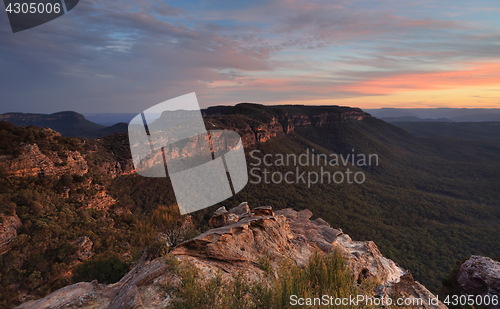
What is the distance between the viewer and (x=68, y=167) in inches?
817

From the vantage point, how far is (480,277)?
45.2ft

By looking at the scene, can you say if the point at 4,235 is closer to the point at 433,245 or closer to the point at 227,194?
the point at 227,194

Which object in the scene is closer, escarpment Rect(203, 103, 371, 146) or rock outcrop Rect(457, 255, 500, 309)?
rock outcrop Rect(457, 255, 500, 309)

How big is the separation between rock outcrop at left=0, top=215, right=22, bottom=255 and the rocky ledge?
1027 centimetres

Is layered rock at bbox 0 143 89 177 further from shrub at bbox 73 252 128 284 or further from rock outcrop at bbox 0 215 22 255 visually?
shrub at bbox 73 252 128 284

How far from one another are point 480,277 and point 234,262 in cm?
1804

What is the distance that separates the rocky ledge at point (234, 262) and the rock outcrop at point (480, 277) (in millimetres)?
8142

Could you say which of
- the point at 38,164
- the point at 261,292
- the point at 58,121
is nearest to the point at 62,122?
the point at 58,121

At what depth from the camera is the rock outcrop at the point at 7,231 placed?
41.0 ft

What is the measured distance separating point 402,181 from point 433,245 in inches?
1664

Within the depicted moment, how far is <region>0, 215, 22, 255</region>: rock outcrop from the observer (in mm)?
12508

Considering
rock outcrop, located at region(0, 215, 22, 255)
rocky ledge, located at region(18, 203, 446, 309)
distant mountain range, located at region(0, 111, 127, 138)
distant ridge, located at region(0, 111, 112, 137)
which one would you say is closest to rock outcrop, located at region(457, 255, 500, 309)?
rocky ledge, located at region(18, 203, 446, 309)

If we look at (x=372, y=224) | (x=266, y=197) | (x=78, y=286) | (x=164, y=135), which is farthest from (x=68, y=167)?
(x=372, y=224)

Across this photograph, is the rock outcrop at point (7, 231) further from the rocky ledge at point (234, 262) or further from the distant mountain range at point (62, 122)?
the distant mountain range at point (62, 122)
